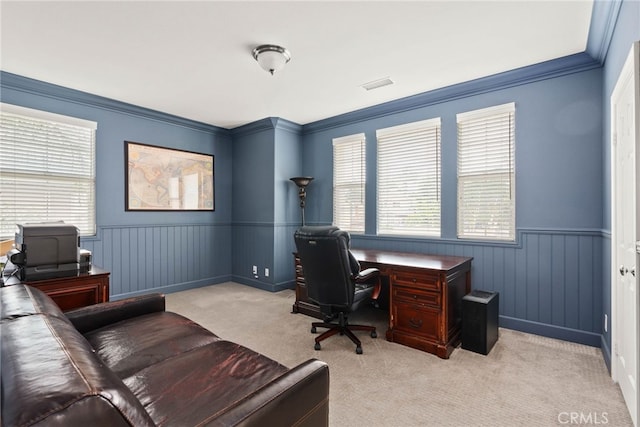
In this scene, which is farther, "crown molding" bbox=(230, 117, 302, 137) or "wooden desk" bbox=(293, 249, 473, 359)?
"crown molding" bbox=(230, 117, 302, 137)

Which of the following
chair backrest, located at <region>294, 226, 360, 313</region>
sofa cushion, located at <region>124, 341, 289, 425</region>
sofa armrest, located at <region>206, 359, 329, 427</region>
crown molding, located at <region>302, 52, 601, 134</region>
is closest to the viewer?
sofa armrest, located at <region>206, 359, 329, 427</region>

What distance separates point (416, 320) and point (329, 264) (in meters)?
0.94

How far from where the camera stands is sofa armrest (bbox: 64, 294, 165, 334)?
181cm

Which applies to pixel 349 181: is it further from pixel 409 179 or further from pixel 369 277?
pixel 369 277

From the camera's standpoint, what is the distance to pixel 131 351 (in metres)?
1.58

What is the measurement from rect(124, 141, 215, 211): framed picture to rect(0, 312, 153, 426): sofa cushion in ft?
11.9

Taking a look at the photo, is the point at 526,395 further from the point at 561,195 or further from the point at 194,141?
the point at 194,141

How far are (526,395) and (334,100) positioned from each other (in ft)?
11.2

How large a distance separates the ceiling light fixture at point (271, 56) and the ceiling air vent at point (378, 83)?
40.5 inches

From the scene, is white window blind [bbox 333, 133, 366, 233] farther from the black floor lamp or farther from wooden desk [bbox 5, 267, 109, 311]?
wooden desk [bbox 5, 267, 109, 311]

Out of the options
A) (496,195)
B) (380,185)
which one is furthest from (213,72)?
(496,195)

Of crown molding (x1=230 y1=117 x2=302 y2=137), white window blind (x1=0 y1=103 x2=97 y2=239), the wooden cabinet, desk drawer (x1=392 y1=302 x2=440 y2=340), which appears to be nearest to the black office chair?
desk drawer (x1=392 y1=302 x2=440 y2=340)

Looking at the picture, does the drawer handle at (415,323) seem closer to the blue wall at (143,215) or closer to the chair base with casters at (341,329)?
the chair base with casters at (341,329)

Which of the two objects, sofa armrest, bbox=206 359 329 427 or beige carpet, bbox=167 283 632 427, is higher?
sofa armrest, bbox=206 359 329 427
